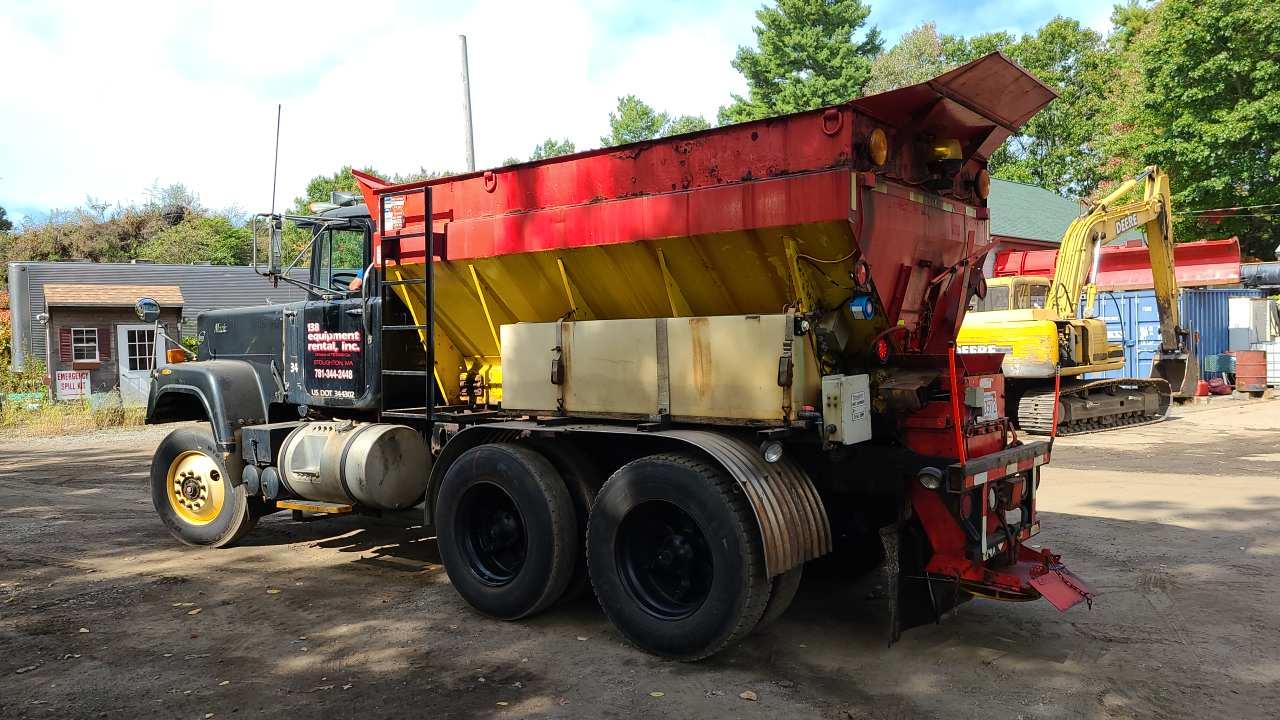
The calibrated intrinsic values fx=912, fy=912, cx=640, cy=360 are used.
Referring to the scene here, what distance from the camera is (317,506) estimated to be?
7.16 metres

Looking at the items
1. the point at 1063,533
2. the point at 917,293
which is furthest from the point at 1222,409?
the point at 917,293

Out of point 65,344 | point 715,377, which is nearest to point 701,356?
point 715,377

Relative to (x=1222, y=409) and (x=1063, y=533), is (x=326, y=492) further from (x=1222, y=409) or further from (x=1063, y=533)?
(x=1222, y=409)

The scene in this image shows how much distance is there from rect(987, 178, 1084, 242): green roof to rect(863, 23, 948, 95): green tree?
1928cm

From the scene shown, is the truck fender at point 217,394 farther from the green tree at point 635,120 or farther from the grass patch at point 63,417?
the green tree at point 635,120

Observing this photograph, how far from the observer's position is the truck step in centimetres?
706

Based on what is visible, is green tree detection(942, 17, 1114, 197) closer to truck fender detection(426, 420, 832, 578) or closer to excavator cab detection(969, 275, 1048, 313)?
excavator cab detection(969, 275, 1048, 313)

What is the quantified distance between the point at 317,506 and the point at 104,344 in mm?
24061

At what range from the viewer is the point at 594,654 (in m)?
5.21

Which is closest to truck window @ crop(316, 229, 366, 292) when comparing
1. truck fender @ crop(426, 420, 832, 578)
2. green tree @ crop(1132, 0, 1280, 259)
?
truck fender @ crop(426, 420, 832, 578)

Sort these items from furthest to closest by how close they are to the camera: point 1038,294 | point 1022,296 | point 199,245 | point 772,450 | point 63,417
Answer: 1. point 199,245
2. point 63,417
3. point 1038,294
4. point 1022,296
5. point 772,450

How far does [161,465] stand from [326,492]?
2.21m

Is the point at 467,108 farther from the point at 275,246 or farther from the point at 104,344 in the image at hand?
the point at 104,344

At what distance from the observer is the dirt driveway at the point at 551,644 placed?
14.8 ft
